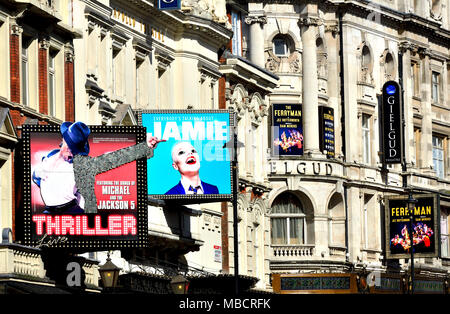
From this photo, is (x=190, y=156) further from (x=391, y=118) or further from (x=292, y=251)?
(x=391, y=118)

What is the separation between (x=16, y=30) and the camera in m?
47.9

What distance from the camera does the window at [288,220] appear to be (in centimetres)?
9519

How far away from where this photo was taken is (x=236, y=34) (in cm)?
7919

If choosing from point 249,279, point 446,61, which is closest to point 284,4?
point 446,61

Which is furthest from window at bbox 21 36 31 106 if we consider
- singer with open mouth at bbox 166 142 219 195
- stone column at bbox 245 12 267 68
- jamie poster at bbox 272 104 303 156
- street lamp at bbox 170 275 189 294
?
stone column at bbox 245 12 267 68

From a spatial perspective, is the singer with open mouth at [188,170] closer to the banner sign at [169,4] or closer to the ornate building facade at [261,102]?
the ornate building facade at [261,102]

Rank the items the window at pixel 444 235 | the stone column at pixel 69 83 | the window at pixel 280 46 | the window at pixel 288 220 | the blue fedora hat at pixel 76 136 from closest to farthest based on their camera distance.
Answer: the blue fedora hat at pixel 76 136, the stone column at pixel 69 83, the window at pixel 288 220, the window at pixel 280 46, the window at pixel 444 235

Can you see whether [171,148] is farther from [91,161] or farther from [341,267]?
[341,267]

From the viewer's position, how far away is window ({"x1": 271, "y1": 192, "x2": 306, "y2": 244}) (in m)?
95.2

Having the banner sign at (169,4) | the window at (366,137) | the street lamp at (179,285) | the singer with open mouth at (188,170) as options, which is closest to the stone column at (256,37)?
the window at (366,137)

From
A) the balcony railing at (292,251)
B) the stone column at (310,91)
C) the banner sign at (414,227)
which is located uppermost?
the stone column at (310,91)

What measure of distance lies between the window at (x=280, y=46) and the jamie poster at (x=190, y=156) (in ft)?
113

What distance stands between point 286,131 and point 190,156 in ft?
101

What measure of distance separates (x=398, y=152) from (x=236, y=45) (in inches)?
937
